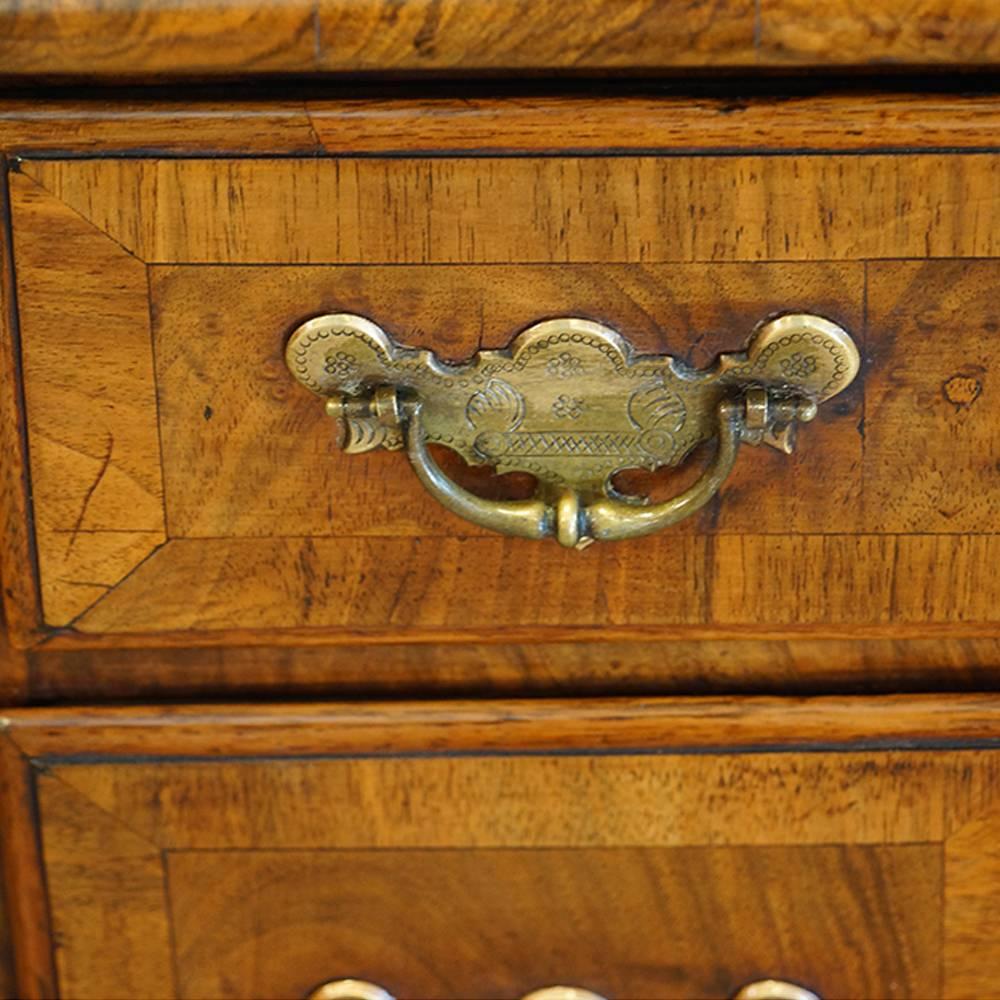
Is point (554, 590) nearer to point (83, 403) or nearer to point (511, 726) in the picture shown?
point (511, 726)

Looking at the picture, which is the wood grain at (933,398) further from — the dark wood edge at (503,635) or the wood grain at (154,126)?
the wood grain at (154,126)

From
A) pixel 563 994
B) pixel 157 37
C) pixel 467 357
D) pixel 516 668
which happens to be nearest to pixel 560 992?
pixel 563 994

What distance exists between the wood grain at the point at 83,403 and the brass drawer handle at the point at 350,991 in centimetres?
15

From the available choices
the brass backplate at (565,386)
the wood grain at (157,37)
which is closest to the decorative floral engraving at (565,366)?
the brass backplate at (565,386)

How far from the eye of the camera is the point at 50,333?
421 mm

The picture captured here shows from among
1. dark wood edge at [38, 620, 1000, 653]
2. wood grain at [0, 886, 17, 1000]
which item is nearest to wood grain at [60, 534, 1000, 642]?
dark wood edge at [38, 620, 1000, 653]

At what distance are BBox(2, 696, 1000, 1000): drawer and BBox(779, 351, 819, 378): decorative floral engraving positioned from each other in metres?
0.11

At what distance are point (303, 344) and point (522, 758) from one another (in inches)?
6.0

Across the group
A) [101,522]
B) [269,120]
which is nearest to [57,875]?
[101,522]

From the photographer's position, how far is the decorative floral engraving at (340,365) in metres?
0.41

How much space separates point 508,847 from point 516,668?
63mm

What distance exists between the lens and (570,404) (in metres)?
0.42

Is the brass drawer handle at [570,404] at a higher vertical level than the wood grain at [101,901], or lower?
higher

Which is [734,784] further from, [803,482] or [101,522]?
[101,522]
